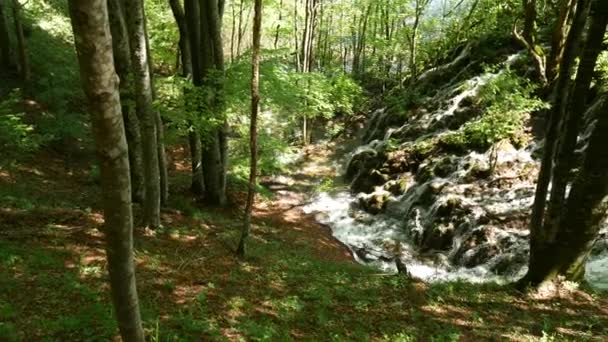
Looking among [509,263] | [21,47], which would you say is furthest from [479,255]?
[21,47]

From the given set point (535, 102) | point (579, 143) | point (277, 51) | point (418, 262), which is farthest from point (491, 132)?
point (277, 51)

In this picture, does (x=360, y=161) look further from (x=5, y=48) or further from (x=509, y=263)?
(x=5, y=48)

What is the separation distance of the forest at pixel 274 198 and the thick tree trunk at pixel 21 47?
0.23 ft

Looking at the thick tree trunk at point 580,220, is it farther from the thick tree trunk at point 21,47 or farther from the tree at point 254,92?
the thick tree trunk at point 21,47

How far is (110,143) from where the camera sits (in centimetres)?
275

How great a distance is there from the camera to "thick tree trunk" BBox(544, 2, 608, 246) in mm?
6742

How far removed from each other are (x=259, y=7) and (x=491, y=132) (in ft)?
28.6

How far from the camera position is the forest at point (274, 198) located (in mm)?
6109

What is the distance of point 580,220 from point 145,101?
26.3ft

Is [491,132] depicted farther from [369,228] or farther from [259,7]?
[259,7]

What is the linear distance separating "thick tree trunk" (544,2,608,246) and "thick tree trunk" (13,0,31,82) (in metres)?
16.1

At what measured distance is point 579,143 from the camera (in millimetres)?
13664

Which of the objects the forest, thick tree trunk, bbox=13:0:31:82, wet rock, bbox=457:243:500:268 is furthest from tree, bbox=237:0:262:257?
thick tree trunk, bbox=13:0:31:82

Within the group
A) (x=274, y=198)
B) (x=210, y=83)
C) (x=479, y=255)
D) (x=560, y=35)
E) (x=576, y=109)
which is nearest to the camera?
(x=576, y=109)
